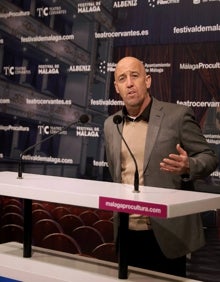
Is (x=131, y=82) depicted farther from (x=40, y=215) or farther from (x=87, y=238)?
(x=40, y=215)

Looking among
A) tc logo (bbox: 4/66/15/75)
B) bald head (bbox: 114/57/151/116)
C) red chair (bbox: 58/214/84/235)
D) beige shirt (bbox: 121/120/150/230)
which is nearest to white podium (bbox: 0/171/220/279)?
beige shirt (bbox: 121/120/150/230)

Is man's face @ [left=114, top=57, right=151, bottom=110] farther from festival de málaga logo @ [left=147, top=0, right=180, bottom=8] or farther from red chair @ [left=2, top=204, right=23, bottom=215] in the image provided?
red chair @ [left=2, top=204, right=23, bottom=215]

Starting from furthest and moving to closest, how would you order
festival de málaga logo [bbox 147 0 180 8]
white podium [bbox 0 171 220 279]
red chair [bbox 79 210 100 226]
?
red chair [bbox 79 210 100 226] → festival de málaga logo [bbox 147 0 180 8] → white podium [bbox 0 171 220 279]

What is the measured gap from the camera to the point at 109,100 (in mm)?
3461

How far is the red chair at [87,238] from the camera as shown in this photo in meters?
3.42

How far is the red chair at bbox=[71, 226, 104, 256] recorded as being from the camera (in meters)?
3.42

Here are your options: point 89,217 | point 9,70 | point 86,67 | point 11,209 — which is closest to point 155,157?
point 89,217

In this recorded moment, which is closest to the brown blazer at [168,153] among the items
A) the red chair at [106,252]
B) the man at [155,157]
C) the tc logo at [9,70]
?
the man at [155,157]

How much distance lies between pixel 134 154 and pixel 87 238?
60.9 inches

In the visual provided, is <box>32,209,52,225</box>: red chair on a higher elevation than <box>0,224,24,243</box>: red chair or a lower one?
higher

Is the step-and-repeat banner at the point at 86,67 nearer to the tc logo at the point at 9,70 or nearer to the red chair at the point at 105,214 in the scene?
the tc logo at the point at 9,70

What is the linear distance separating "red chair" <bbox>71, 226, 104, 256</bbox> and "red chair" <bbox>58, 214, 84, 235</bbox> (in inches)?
1.8

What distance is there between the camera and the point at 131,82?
223 centimetres

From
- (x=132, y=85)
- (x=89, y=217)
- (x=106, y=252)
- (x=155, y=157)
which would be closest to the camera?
(x=155, y=157)
